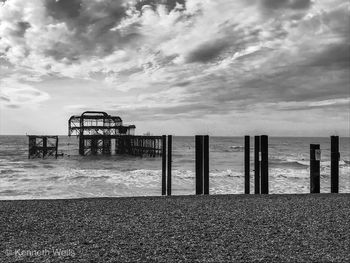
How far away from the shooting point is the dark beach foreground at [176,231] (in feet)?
14.5

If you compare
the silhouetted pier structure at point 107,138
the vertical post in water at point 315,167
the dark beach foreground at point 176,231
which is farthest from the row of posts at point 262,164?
the silhouetted pier structure at point 107,138

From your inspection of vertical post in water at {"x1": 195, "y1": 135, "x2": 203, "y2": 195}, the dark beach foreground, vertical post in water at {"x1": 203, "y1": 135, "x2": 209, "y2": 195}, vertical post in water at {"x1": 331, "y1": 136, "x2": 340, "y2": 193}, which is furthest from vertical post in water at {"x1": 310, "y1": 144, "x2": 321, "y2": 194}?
vertical post in water at {"x1": 195, "y1": 135, "x2": 203, "y2": 195}

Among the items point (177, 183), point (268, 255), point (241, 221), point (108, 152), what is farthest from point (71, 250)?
point (108, 152)

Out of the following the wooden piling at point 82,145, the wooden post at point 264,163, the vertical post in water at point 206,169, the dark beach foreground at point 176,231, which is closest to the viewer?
the dark beach foreground at point 176,231

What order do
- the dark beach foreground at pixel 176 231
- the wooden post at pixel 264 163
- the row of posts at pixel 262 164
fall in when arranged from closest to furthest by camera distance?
the dark beach foreground at pixel 176 231 < the row of posts at pixel 262 164 < the wooden post at pixel 264 163

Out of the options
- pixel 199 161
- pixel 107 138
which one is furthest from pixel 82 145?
pixel 199 161

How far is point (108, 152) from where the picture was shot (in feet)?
162

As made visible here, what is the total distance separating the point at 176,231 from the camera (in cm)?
548

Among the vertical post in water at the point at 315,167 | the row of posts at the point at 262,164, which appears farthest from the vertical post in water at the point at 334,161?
the vertical post in water at the point at 315,167

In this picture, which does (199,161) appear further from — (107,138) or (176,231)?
(107,138)

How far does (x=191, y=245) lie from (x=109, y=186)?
11.9 metres

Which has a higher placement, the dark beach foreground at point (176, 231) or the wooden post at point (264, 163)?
the wooden post at point (264, 163)

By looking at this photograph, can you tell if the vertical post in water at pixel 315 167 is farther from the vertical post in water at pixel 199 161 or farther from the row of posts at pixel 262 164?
the vertical post in water at pixel 199 161

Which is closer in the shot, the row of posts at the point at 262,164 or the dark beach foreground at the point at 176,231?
the dark beach foreground at the point at 176,231
